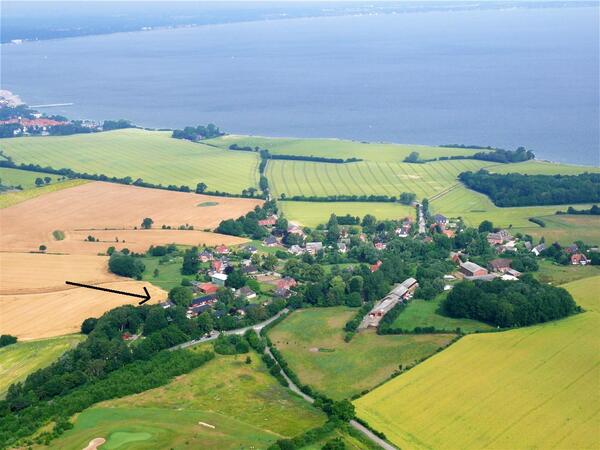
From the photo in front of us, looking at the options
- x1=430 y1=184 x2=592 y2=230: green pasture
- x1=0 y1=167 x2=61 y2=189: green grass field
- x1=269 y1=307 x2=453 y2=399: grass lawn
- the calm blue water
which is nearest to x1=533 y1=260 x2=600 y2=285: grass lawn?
x1=430 y1=184 x2=592 y2=230: green pasture

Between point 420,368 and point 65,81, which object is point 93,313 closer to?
point 420,368

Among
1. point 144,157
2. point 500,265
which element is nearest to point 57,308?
point 500,265

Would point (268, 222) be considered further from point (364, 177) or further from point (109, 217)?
point (364, 177)

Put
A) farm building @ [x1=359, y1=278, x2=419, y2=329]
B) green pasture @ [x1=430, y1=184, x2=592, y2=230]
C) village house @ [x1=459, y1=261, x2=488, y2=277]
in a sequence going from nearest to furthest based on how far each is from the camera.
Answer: farm building @ [x1=359, y1=278, x2=419, y2=329] < village house @ [x1=459, y1=261, x2=488, y2=277] < green pasture @ [x1=430, y1=184, x2=592, y2=230]

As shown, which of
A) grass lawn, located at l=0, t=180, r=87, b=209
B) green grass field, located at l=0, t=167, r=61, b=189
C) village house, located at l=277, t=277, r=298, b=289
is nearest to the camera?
village house, located at l=277, t=277, r=298, b=289

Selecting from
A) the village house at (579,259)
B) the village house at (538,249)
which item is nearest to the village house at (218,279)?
the village house at (538,249)

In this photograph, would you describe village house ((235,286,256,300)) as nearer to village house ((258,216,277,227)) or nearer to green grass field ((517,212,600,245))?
village house ((258,216,277,227))

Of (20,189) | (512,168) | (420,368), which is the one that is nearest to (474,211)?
(512,168)

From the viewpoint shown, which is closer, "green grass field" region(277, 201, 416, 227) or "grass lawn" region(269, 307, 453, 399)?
"grass lawn" region(269, 307, 453, 399)
